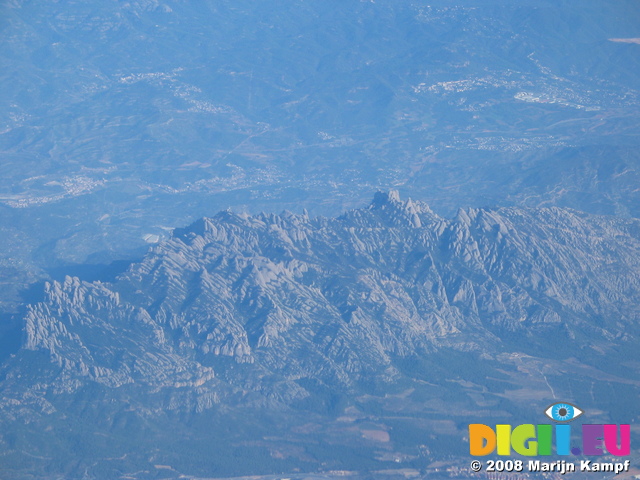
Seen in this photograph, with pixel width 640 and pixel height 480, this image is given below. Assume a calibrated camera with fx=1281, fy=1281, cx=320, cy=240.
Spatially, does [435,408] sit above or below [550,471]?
above

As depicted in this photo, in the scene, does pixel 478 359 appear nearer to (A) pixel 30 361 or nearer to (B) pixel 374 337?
(B) pixel 374 337

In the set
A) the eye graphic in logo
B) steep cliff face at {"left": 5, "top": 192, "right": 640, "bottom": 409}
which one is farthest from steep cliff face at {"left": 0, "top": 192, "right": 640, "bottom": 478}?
the eye graphic in logo

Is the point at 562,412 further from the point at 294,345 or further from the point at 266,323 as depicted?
the point at 266,323

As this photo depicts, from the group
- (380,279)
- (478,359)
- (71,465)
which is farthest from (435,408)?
(71,465)

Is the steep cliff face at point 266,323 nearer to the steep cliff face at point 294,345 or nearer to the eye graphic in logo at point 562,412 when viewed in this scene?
the steep cliff face at point 294,345

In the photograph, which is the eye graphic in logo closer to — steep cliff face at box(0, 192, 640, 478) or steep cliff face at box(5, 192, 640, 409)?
steep cliff face at box(0, 192, 640, 478)

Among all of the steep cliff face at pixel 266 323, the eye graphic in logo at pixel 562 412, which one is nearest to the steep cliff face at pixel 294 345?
the steep cliff face at pixel 266 323

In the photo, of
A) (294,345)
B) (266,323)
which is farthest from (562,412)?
(266,323)
